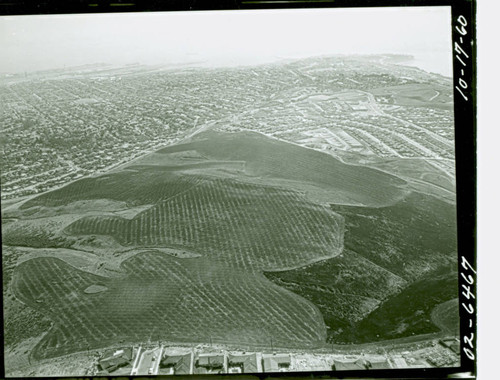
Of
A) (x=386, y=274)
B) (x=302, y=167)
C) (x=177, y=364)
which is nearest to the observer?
(x=177, y=364)

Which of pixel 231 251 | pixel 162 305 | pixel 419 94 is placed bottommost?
A: pixel 162 305

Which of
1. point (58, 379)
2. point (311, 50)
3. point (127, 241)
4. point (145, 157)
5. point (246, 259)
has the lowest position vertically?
point (58, 379)

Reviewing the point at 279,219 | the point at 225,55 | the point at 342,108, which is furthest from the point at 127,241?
the point at 342,108

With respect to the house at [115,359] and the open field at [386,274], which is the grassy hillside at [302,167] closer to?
the open field at [386,274]

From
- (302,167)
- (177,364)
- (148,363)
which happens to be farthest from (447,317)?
(148,363)

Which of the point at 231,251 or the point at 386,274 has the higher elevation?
the point at 231,251

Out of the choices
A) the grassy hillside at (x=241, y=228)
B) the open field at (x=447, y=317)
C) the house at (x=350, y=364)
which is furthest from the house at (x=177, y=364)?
the open field at (x=447, y=317)

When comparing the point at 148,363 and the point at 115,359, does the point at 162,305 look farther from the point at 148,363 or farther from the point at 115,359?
the point at 115,359

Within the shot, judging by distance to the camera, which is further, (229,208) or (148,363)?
(229,208)

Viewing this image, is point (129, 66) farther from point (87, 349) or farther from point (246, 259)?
point (87, 349)
